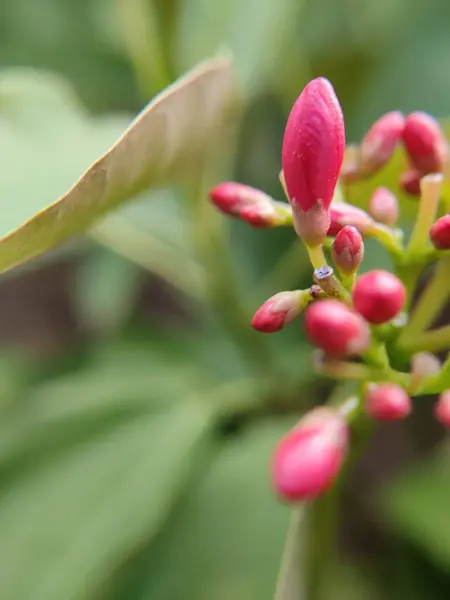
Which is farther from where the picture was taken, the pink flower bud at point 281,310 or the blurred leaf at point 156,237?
the blurred leaf at point 156,237

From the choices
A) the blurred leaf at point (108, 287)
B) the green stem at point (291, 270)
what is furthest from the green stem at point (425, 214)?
the blurred leaf at point (108, 287)

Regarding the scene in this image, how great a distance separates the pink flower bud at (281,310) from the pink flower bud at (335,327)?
0.01m

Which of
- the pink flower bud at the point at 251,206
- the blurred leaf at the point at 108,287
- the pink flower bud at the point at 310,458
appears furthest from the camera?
the blurred leaf at the point at 108,287

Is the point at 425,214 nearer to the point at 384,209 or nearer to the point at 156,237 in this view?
the point at 384,209

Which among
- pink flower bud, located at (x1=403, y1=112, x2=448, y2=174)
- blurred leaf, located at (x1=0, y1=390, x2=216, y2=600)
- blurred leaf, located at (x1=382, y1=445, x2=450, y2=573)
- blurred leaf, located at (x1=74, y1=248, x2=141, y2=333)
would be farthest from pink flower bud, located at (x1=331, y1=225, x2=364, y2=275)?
blurred leaf, located at (x1=74, y1=248, x2=141, y2=333)

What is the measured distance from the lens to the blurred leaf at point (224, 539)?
2.68 feet

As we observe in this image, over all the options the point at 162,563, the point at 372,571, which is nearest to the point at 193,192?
the point at 162,563

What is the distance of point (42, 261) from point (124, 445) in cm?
35

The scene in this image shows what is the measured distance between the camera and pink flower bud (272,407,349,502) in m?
0.37

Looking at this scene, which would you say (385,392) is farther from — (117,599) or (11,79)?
(117,599)

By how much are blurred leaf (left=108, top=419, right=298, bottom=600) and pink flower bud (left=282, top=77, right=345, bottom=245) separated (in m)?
0.45

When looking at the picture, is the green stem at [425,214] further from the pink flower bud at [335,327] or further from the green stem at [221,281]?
the green stem at [221,281]

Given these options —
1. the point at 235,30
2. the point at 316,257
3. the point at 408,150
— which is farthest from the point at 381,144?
the point at 235,30

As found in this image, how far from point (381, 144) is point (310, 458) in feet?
0.74
